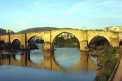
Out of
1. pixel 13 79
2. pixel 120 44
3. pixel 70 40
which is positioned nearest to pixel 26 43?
pixel 120 44

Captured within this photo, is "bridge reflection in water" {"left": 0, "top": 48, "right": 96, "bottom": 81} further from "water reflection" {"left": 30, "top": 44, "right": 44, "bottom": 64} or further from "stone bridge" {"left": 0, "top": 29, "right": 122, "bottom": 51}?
"stone bridge" {"left": 0, "top": 29, "right": 122, "bottom": 51}

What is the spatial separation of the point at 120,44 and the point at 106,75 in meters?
33.3

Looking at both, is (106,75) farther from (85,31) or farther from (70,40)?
(70,40)

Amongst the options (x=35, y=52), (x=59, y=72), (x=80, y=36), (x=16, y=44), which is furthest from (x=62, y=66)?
(x=16, y=44)

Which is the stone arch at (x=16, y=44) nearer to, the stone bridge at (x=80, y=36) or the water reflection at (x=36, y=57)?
the stone bridge at (x=80, y=36)

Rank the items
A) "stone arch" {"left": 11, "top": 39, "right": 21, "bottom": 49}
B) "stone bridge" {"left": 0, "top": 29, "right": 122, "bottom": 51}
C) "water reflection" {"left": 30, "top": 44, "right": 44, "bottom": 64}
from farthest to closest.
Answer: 1. "stone arch" {"left": 11, "top": 39, "right": 21, "bottom": 49}
2. "stone bridge" {"left": 0, "top": 29, "right": 122, "bottom": 51}
3. "water reflection" {"left": 30, "top": 44, "right": 44, "bottom": 64}

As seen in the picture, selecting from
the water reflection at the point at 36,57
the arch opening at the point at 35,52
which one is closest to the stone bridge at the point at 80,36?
the arch opening at the point at 35,52

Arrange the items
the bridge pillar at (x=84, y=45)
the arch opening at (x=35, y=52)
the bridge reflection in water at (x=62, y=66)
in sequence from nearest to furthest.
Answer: the bridge reflection in water at (x=62, y=66) < the arch opening at (x=35, y=52) < the bridge pillar at (x=84, y=45)

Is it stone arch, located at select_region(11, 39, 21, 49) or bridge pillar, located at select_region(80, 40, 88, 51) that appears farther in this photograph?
stone arch, located at select_region(11, 39, 21, 49)

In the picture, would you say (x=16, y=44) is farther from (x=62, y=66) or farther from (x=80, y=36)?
(x=62, y=66)

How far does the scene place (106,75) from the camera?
58.0ft

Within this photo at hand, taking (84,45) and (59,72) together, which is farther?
(84,45)

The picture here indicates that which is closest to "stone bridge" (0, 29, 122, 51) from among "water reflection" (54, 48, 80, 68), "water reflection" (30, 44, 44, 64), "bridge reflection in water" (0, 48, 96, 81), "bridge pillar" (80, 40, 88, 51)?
"bridge pillar" (80, 40, 88, 51)

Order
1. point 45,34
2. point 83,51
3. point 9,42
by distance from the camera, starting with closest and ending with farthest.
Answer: point 83,51 < point 45,34 < point 9,42
